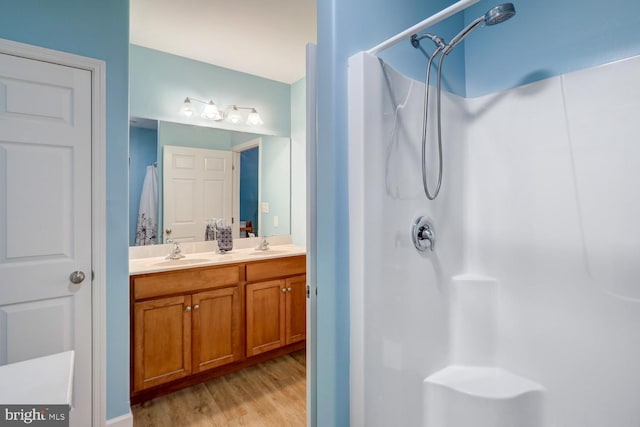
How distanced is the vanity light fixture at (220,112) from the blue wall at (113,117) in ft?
A: 3.15

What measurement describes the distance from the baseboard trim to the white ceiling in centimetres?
240

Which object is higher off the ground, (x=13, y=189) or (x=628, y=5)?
(x=628, y=5)

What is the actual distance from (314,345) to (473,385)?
0.69 m

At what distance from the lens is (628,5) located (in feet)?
3.68

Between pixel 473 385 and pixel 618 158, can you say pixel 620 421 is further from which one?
pixel 618 158

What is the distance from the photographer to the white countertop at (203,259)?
6.70 feet

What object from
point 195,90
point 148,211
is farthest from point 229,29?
point 148,211

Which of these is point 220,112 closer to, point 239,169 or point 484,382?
point 239,169

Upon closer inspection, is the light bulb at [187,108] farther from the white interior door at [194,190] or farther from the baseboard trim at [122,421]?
the baseboard trim at [122,421]

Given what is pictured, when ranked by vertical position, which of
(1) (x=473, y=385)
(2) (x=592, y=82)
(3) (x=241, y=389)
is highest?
(2) (x=592, y=82)

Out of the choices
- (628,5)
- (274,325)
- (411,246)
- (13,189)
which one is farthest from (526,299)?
(13,189)

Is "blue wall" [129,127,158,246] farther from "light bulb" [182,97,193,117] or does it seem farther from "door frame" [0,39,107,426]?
"door frame" [0,39,107,426]

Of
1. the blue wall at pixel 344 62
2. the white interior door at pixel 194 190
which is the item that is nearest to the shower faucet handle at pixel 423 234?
the blue wall at pixel 344 62

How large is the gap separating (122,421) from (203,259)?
Result: 1.06m
